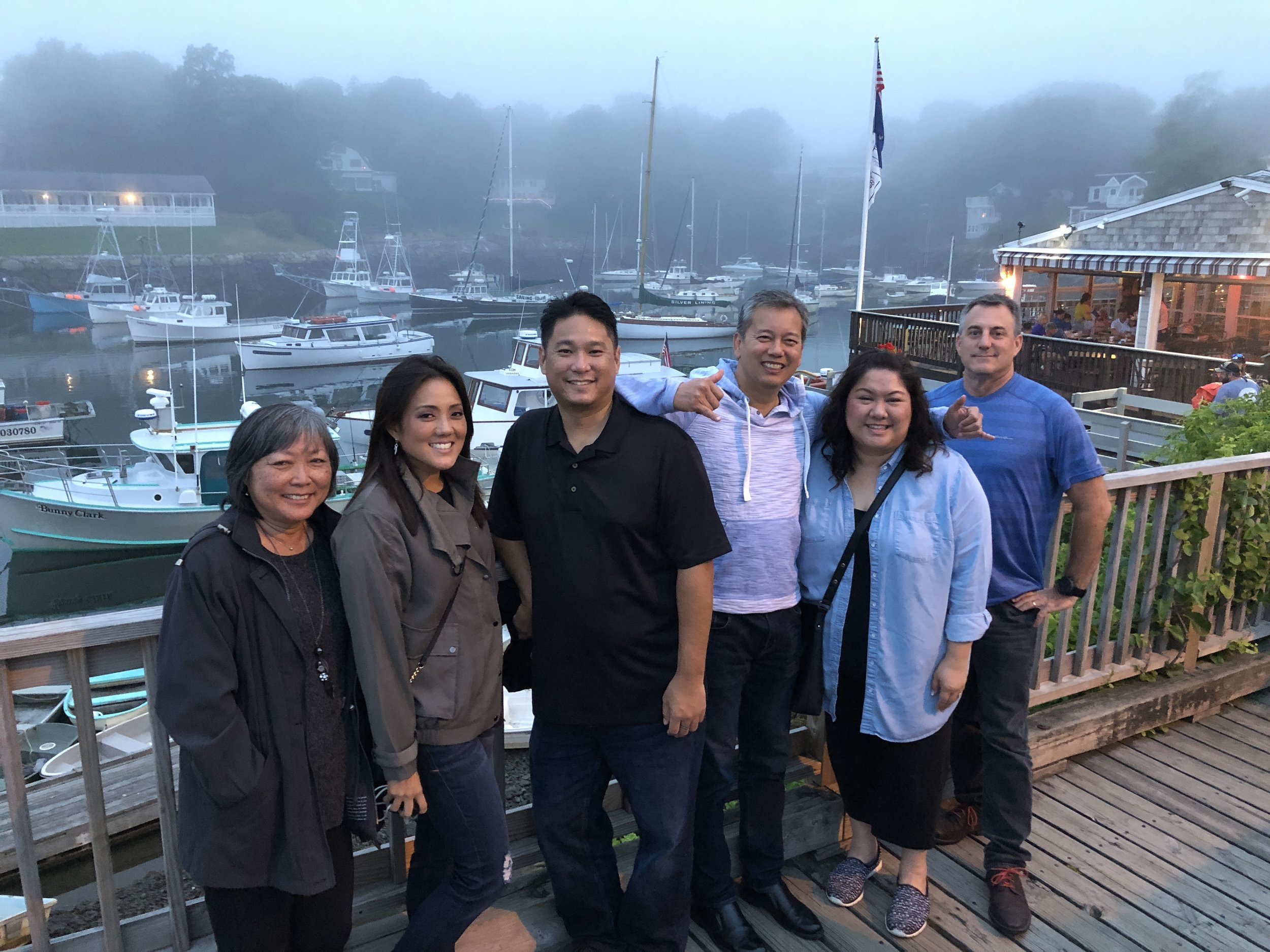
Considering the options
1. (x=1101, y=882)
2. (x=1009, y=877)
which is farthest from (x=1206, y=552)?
(x=1009, y=877)

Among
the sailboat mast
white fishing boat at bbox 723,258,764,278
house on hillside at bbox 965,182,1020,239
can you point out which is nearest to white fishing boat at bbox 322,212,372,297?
white fishing boat at bbox 723,258,764,278

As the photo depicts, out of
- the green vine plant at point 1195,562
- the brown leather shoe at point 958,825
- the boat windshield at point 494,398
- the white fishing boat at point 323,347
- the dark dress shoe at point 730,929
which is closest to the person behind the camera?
the dark dress shoe at point 730,929

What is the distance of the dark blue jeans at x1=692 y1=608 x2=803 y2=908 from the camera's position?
7.15ft

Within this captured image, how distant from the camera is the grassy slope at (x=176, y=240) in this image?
310 ft

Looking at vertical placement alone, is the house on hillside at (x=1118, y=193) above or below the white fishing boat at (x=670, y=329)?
above

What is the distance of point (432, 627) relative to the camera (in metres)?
Result: 1.84

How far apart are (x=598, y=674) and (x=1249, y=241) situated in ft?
60.7

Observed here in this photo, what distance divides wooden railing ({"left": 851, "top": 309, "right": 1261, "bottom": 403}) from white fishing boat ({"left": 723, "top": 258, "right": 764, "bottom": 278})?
98.3 m

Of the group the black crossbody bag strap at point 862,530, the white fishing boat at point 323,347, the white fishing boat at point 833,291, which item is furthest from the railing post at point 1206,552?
the white fishing boat at point 833,291

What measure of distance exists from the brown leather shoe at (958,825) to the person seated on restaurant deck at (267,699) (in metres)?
1.85

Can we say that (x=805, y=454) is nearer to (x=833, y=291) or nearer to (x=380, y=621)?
(x=380, y=621)

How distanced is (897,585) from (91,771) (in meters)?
1.85

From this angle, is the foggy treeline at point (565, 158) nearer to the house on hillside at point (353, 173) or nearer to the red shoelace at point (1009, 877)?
the house on hillside at point (353, 173)

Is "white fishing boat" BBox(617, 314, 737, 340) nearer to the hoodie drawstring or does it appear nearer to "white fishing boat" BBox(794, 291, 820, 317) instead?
"white fishing boat" BBox(794, 291, 820, 317)
